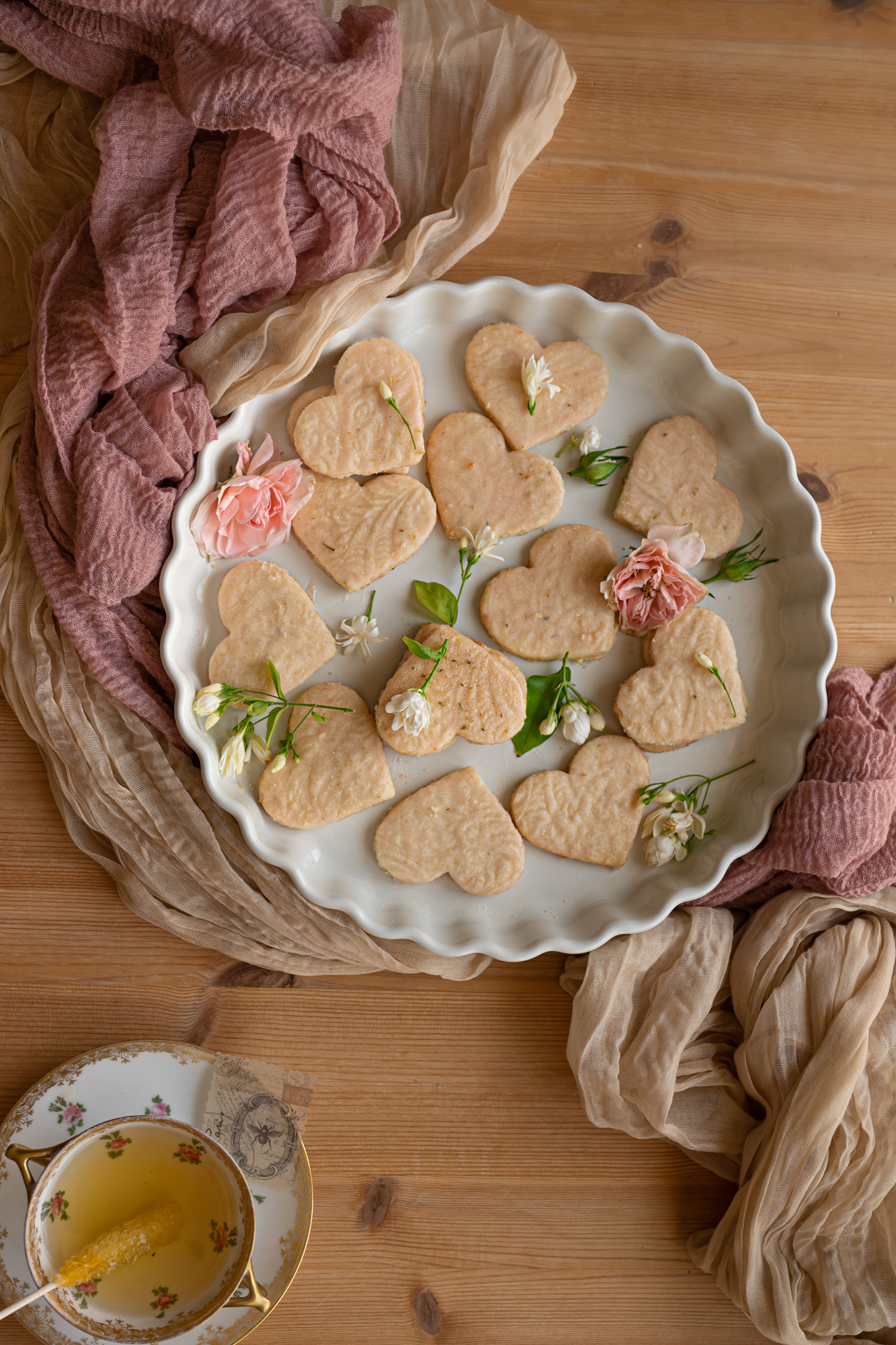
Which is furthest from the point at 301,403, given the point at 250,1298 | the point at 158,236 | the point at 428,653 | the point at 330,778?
the point at 250,1298

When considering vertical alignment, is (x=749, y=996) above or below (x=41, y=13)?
below

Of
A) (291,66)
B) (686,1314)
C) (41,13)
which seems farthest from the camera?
(686,1314)

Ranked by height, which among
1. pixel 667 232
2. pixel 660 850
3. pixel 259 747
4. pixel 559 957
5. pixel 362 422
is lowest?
pixel 559 957

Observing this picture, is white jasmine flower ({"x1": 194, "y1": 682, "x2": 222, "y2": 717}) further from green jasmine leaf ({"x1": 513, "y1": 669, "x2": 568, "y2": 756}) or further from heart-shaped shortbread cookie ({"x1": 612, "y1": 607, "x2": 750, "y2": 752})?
heart-shaped shortbread cookie ({"x1": 612, "y1": 607, "x2": 750, "y2": 752})

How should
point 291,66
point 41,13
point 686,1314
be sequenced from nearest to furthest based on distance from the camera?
point 291,66
point 41,13
point 686,1314

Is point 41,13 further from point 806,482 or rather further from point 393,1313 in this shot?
point 393,1313

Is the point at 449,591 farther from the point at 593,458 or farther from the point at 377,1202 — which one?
the point at 377,1202

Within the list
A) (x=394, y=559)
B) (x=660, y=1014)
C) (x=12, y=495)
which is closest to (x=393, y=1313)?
(x=660, y=1014)
